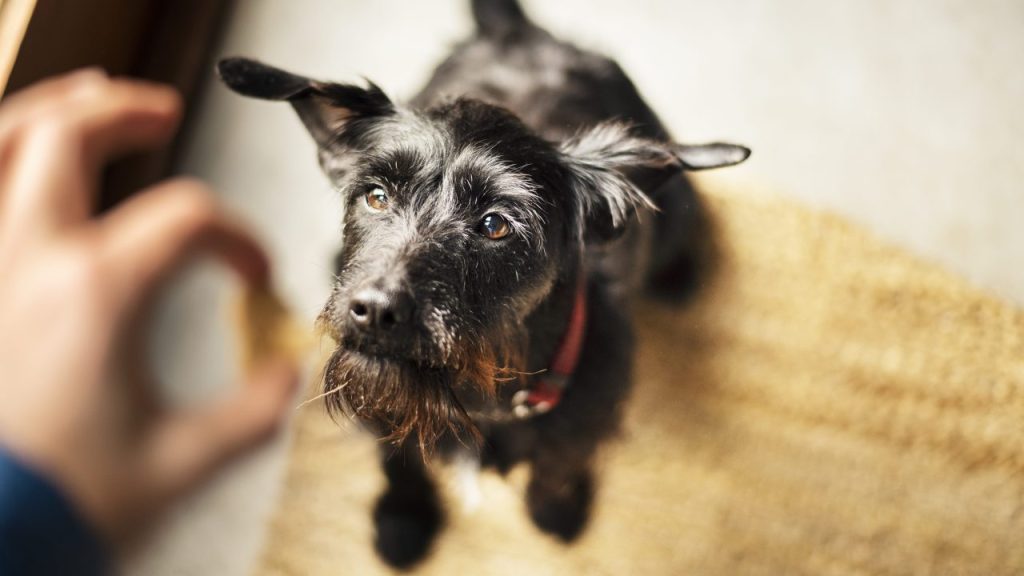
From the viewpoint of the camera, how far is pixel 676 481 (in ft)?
6.44

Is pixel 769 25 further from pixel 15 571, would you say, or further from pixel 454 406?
pixel 15 571

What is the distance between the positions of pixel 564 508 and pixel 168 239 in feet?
3.91

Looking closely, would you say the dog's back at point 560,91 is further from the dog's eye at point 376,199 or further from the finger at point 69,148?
the finger at point 69,148

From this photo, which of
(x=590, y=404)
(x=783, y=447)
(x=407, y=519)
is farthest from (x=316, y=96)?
(x=783, y=447)

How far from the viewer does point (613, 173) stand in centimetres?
129

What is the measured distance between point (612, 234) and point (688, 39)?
1343mm

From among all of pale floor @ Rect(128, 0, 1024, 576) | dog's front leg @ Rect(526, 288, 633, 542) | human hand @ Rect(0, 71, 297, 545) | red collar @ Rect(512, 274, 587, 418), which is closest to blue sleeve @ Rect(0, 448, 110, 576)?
human hand @ Rect(0, 71, 297, 545)

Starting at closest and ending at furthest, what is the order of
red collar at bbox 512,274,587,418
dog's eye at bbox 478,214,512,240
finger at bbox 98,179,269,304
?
finger at bbox 98,179,269,304 → dog's eye at bbox 478,214,512,240 → red collar at bbox 512,274,587,418

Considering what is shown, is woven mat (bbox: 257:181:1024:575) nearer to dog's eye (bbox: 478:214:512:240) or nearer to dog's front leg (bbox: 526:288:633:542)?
dog's front leg (bbox: 526:288:633:542)

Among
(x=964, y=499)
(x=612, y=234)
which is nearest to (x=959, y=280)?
(x=964, y=499)

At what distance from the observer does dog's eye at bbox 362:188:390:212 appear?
1.22 meters

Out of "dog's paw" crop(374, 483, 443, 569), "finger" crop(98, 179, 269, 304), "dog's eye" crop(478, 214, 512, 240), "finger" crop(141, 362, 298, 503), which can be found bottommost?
"dog's paw" crop(374, 483, 443, 569)

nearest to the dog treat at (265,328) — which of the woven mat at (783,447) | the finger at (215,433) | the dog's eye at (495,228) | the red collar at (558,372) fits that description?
the finger at (215,433)

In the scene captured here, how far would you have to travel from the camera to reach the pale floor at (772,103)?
2.17 m
